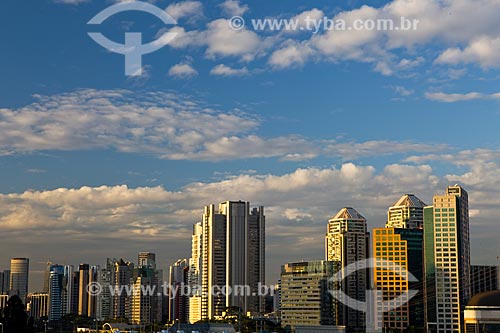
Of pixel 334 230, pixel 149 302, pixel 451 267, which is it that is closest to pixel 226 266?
pixel 334 230

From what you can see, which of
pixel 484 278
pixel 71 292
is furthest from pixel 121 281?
pixel 484 278

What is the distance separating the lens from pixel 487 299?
55.1 meters

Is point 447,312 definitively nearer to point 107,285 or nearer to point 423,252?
point 423,252

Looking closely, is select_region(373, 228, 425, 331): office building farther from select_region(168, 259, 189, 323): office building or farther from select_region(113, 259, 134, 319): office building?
select_region(113, 259, 134, 319): office building

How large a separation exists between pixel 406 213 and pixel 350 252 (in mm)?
8200

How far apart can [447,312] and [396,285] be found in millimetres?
6503

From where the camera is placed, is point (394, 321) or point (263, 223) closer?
point (394, 321)

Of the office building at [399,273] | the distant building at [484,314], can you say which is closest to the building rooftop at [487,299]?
the distant building at [484,314]

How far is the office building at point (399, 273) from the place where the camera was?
210ft

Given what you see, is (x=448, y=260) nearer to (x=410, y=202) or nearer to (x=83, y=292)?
(x=410, y=202)

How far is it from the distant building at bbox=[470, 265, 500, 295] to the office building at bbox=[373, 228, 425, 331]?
4824mm

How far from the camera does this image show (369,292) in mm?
69375

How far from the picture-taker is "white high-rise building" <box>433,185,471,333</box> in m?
61.2

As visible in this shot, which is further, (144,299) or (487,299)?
(144,299)
